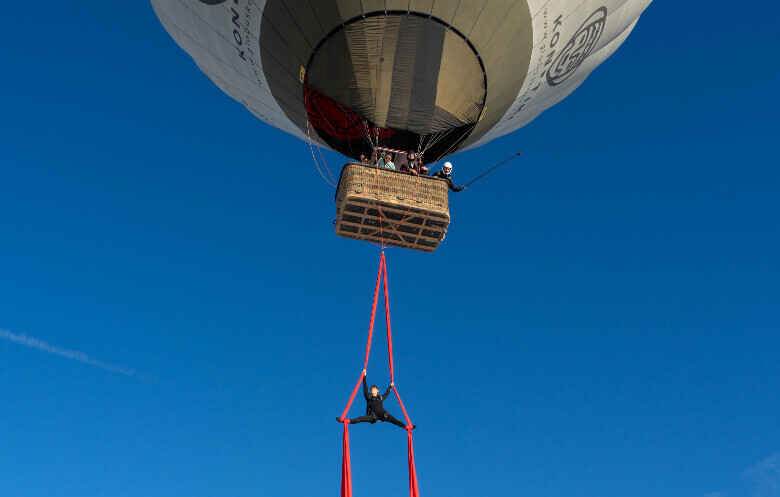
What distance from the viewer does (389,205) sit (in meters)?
9.80

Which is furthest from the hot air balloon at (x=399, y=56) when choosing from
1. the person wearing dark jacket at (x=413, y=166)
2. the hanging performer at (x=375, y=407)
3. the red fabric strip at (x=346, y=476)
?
the red fabric strip at (x=346, y=476)

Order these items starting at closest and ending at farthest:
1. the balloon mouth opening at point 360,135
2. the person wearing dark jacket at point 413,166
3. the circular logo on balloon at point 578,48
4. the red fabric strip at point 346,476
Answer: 1. the red fabric strip at point 346,476
2. the person wearing dark jacket at point 413,166
3. the balloon mouth opening at point 360,135
4. the circular logo on balloon at point 578,48

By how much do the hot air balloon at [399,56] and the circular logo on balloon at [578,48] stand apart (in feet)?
0.08

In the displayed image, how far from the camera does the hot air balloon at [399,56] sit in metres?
10.2

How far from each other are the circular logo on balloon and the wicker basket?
3273 mm

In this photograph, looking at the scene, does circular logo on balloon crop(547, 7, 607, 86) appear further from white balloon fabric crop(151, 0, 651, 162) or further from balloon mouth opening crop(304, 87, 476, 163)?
balloon mouth opening crop(304, 87, 476, 163)

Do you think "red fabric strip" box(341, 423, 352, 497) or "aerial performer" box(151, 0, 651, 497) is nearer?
"red fabric strip" box(341, 423, 352, 497)

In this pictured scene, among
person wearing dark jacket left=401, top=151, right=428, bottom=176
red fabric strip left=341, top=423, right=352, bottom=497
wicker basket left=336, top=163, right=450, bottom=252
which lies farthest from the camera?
person wearing dark jacket left=401, top=151, right=428, bottom=176

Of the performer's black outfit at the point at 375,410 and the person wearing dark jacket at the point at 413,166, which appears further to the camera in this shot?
the person wearing dark jacket at the point at 413,166

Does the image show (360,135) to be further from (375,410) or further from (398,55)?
(375,410)

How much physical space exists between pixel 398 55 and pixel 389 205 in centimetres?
217

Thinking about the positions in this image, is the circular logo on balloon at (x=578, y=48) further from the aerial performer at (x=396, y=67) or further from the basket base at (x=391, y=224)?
the basket base at (x=391, y=224)

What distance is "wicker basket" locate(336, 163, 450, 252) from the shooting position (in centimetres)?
978

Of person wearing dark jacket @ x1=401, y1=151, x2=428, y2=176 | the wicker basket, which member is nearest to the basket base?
the wicker basket
